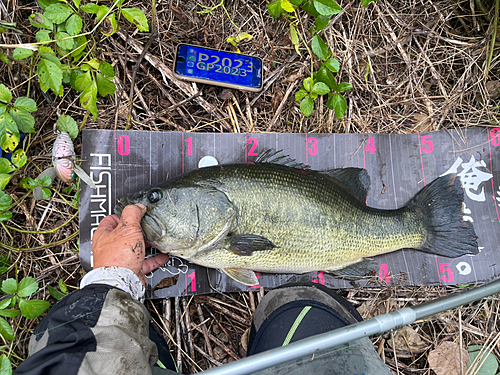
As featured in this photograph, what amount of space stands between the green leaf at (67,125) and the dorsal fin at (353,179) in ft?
7.52

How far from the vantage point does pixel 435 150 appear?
3.20 metres

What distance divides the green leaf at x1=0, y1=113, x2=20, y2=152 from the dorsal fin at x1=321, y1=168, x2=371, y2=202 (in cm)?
259

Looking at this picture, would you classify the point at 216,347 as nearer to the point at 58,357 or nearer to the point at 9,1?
the point at 58,357

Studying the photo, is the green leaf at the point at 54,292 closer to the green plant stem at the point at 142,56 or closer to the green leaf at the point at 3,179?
the green leaf at the point at 3,179

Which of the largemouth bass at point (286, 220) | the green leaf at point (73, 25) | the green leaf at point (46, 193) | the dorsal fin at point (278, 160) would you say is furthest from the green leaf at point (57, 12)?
the dorsal fin at point (278, 160)

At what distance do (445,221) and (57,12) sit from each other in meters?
3.73

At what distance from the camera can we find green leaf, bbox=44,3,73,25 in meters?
2.36

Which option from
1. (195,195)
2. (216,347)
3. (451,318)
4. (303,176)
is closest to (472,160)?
(451,318)

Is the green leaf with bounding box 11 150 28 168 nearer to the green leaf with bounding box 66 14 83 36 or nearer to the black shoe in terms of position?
the green leaf with bounding box 66 14 83 36

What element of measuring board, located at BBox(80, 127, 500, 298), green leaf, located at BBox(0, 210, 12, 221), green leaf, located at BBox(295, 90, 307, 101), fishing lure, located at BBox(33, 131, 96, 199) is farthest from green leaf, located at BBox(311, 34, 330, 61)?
green leaf, located at BBox(0, 210, 12, 221)

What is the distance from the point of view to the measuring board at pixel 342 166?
2791mm

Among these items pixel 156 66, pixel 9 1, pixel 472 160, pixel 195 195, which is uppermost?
pixel 9 1

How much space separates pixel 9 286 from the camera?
226 cm

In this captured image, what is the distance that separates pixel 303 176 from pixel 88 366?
199 centimetres
